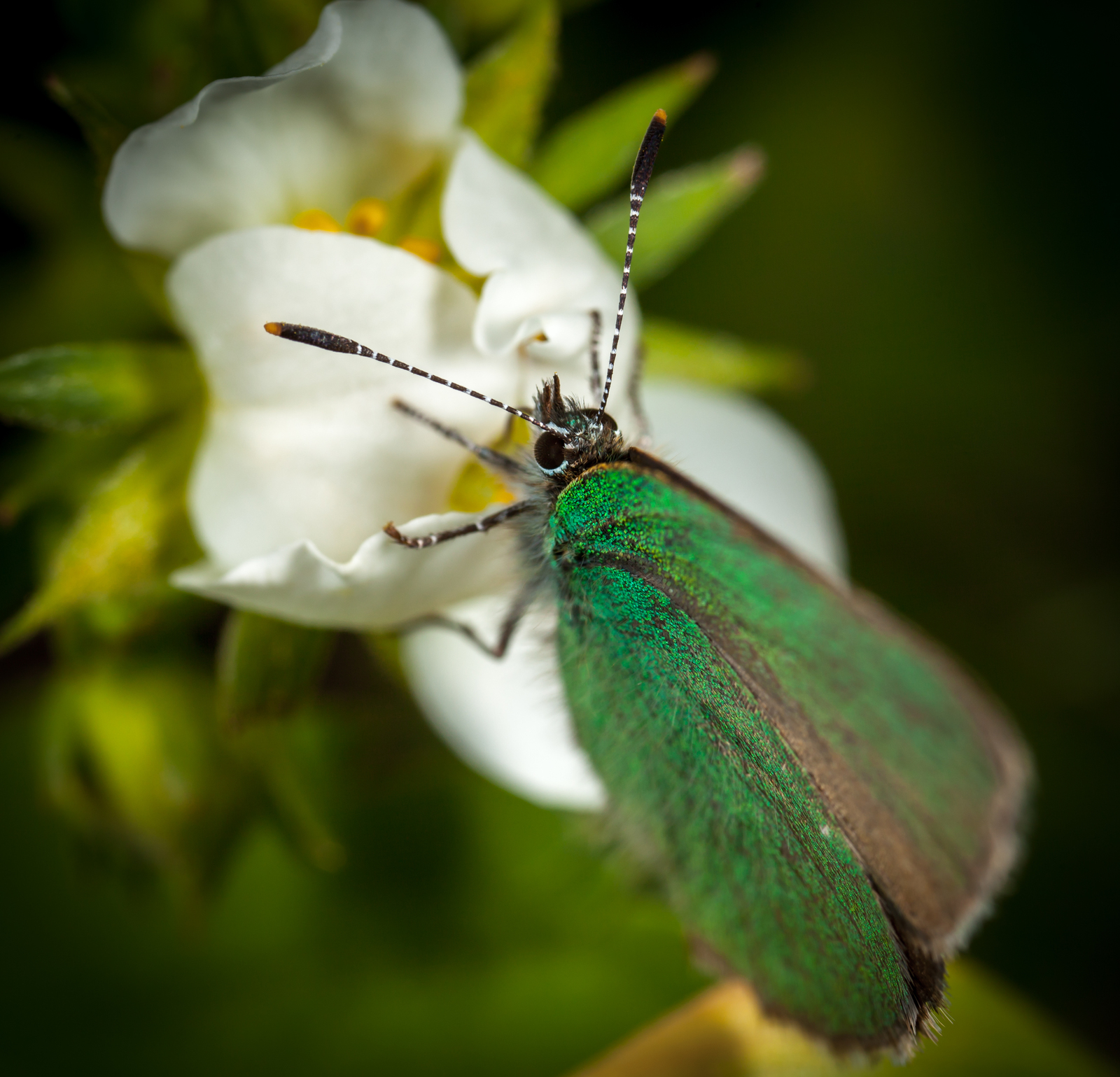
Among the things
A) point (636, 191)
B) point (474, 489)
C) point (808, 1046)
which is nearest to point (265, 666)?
point (474, 489)

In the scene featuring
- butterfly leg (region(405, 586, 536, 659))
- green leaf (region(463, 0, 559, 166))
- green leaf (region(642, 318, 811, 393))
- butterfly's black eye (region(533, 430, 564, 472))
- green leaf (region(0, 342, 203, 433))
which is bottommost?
butterfly leg (region(405, 586, 536, 659))

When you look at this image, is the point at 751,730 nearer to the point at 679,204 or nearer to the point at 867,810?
the point at 867,810

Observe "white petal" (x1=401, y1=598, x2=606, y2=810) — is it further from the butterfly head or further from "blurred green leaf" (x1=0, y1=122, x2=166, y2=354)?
"blurred green leaf" (x1=0, y1=122, x2=166, y2=354)

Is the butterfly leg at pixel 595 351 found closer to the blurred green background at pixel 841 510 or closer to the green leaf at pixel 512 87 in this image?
the green leaf at pixel 512 87

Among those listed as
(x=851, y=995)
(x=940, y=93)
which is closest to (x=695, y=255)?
(x=940, y=93)

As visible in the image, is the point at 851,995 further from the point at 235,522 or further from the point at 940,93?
the point at 940,93

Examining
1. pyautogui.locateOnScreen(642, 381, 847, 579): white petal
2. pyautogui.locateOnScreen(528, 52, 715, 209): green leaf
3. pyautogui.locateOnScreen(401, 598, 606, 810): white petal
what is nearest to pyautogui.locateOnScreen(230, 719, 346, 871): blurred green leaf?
pyautogui.locateOnScreen(401, 598, 606, 810): white petal

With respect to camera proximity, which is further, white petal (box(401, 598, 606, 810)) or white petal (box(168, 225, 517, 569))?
white petal (box(401, 598, 606, 810))
